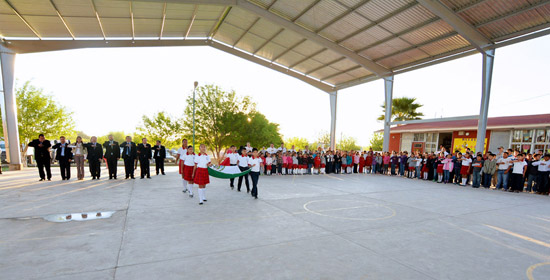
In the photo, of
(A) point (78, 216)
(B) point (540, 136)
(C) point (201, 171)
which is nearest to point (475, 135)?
(B) point (540, 136)

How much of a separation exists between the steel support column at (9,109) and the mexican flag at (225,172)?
14.6 meters

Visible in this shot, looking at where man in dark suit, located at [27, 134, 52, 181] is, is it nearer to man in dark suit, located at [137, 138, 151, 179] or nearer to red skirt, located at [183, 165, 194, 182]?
man in dark suit, located at [137, 138, 151, 179]

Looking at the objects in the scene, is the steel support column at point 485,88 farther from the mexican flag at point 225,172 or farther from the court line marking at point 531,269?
the mexican flag at point 225,172

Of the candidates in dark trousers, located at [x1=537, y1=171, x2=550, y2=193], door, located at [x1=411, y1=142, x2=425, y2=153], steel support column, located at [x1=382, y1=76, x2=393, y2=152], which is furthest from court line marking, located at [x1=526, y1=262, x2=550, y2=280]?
door, located at [x1=411, y1=142, x2=425, y2=153]

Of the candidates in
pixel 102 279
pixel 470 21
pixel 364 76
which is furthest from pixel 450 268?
pixel 364 76

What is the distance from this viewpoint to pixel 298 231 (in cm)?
Answer: 552

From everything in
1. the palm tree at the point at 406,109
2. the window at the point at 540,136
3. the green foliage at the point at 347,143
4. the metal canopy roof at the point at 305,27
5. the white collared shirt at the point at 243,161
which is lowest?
the green foliage at the point at 347,143

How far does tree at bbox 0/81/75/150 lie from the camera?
21.3 meters

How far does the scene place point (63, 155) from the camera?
11.6 meters

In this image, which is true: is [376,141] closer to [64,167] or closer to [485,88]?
[485,88]

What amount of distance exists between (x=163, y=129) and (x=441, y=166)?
28294 millimetres

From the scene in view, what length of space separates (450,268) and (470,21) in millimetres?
15869

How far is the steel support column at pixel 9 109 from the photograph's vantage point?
15.6 m

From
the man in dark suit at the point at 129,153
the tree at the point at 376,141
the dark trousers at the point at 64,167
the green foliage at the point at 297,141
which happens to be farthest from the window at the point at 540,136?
the green foliage at the point at 297,141
